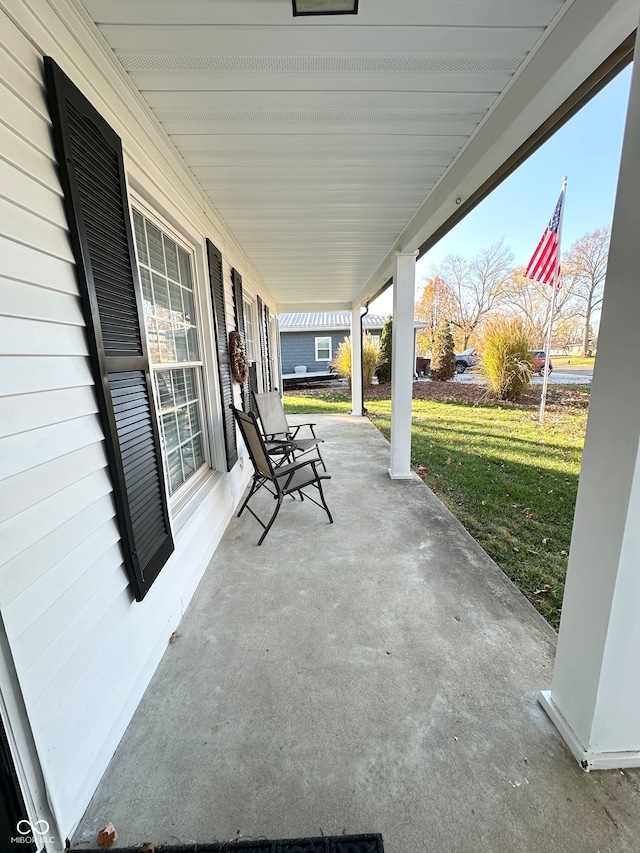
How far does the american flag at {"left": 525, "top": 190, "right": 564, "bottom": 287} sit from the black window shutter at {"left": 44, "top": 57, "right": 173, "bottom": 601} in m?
6.89

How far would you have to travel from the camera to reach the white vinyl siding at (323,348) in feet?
49.1

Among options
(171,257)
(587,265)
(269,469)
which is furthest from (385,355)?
(171,257)

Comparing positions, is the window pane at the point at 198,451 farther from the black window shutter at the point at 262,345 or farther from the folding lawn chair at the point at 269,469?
the black window shutter at the point at 262,345

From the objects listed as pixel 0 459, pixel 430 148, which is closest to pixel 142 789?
pixel 0 459

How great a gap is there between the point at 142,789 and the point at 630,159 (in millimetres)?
2494

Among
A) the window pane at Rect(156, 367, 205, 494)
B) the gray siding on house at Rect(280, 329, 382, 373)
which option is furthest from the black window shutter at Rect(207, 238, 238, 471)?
the gray siding on house at Rect(280, 329, 382, 373)

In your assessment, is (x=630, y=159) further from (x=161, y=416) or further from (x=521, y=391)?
(x=521, y=391)

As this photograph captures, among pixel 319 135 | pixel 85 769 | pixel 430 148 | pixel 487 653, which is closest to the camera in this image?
pixel 85 769

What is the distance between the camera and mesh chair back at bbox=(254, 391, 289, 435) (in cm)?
435

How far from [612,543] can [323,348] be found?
14.5m

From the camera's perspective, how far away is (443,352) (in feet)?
42.5

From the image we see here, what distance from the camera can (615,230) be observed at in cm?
101

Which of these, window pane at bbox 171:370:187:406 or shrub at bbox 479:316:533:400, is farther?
shrub at bbox 479:316:533:400

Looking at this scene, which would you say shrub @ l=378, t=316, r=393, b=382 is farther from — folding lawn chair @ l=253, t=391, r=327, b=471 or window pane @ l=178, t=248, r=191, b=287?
window pane @ l=178, t=248, r=191, b=287
